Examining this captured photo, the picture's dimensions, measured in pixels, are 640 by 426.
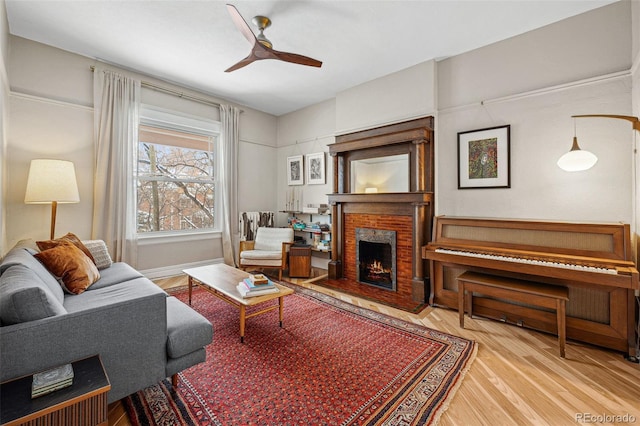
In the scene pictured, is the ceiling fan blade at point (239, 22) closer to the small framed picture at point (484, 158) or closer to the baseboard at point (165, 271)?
the small framed picture at point (484, 158)

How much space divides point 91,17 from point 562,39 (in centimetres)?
455

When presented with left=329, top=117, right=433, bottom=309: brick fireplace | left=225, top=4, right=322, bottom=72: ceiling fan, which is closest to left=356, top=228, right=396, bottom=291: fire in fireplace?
left=329, top=117, right=433, bottom=309: brick fireplace

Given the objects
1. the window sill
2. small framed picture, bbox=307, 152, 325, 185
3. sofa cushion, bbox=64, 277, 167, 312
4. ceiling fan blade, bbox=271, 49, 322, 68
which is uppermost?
ceiling fan blade, bbox=271, 49, 322, 68

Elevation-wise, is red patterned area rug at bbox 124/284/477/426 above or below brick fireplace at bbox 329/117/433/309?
below

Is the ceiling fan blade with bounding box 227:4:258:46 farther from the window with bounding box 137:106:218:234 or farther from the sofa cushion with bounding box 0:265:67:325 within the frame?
the window with bounding box 137:106:218:234

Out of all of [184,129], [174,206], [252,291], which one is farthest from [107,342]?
[184,129]

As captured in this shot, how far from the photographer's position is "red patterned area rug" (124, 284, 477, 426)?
1564 mm

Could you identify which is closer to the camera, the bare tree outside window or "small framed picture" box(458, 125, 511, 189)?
"small framed picture" box(458, 125, 511, 189)

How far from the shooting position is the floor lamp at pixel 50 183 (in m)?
2.79

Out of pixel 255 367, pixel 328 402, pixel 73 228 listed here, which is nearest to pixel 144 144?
pixel 73 228

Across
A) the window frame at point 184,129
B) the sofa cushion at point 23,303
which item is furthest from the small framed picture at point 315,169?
the sofa cushion at point 23,303

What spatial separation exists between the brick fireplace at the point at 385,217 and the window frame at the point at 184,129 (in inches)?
79.4

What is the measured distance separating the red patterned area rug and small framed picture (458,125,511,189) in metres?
1.74

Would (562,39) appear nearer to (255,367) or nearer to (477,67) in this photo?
(477,67)
